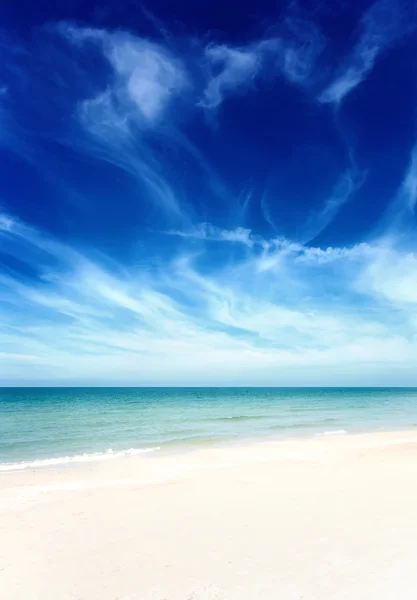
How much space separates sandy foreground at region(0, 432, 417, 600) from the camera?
19.3 ft

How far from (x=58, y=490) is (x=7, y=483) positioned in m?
2.59

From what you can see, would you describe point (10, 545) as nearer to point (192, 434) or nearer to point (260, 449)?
point (260, 449)

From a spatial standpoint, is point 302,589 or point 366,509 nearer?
point 302,589

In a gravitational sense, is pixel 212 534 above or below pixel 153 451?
above

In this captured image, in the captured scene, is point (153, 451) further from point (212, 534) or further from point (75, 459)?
point (212, 534)

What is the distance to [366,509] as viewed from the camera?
9.08 metres

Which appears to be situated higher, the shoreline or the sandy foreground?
the sandy foreground

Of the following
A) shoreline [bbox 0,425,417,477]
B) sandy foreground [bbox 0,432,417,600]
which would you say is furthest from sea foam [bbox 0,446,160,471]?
sandy foreground [bbox 0,432,417,600]

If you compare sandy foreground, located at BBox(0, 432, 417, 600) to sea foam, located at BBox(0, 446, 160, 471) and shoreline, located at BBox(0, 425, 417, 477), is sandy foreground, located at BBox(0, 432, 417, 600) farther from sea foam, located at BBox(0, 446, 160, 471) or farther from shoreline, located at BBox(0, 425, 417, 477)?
shoreline, located at BBox(0, 425, 417, 477)

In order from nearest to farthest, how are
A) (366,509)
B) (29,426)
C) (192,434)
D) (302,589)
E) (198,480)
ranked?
(302,589) → (366,509) → (198,480) → (192,434) → (29,426)

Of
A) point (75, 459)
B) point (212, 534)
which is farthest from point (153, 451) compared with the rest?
point (212, 534)

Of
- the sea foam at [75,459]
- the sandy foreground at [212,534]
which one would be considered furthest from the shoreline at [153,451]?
the sandy foreground at [212,534]

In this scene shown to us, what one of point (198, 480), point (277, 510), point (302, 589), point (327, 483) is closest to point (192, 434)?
point (198, 480)

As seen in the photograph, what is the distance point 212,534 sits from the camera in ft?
25.5
